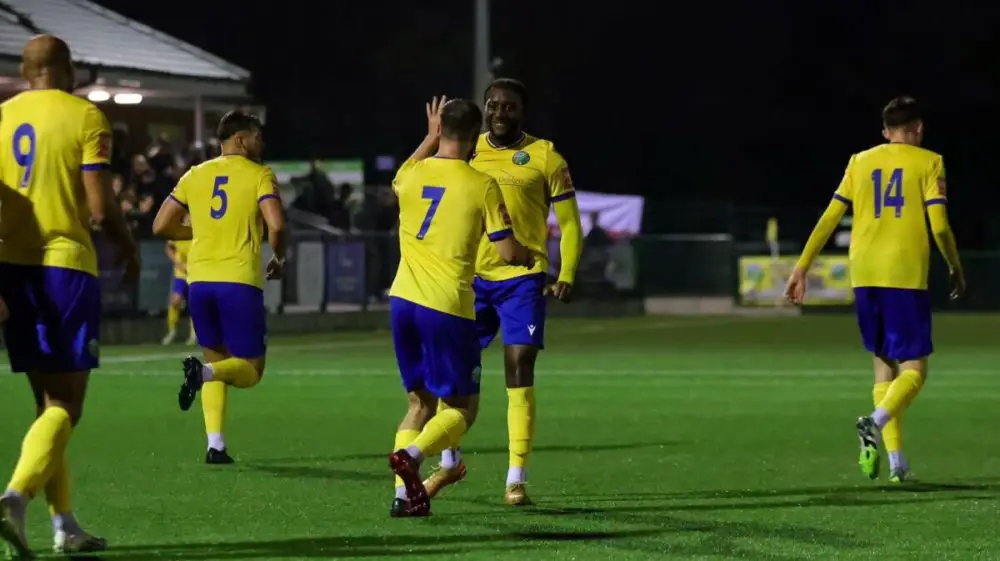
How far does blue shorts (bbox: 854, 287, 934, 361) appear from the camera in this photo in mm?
11812

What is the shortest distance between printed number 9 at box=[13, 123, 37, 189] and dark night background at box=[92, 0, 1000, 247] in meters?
53.9

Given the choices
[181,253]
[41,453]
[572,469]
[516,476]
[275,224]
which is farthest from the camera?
[181,253]

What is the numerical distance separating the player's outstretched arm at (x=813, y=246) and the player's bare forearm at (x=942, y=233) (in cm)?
53

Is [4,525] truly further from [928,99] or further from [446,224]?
[928,99]

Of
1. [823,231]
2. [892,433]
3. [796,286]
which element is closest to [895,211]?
[823,231]

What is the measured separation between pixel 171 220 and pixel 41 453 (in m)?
4.38

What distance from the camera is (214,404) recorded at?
1297cm

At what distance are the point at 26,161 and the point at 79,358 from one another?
843mm

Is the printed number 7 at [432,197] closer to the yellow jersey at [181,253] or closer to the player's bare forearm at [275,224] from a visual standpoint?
the player's bare forearm at [275,224]

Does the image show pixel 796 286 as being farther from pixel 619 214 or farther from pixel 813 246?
pixel 619 214

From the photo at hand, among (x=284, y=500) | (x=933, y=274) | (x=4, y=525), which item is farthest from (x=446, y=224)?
(x=933, y=274)

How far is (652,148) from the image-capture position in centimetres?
6706

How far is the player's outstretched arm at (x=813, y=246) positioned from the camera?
1196 cm

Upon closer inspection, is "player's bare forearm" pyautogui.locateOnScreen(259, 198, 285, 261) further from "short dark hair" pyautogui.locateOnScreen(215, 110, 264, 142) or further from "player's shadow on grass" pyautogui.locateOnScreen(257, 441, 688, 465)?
"player's shadow on grass" pyautogui.locateOnScreen(257, 441, 688, 465)
